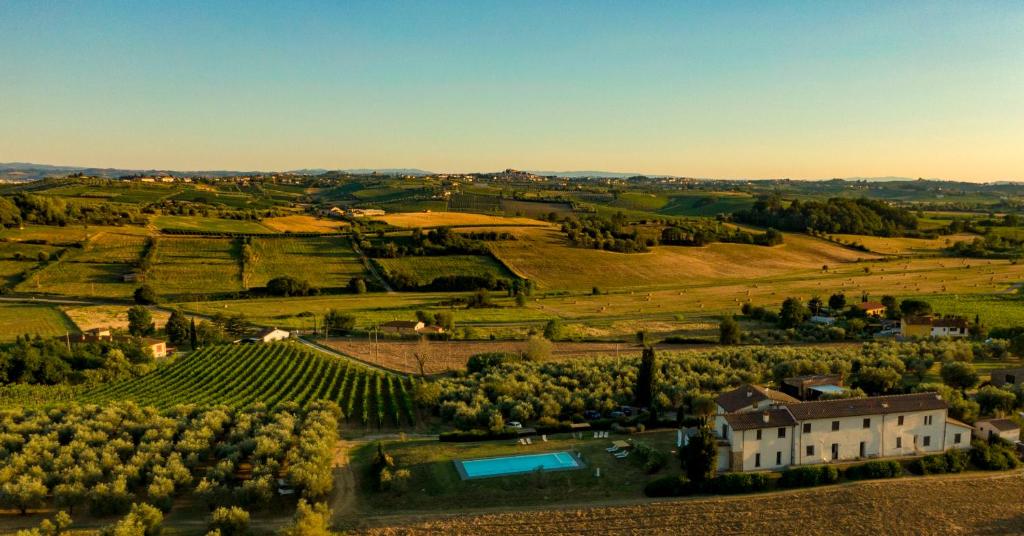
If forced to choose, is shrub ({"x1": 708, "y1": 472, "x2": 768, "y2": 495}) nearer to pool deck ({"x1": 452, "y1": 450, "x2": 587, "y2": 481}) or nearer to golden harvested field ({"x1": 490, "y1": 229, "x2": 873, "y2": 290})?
pool deck ({"x1": 452, "y1": 450, "x2": 587, "y2": 481})

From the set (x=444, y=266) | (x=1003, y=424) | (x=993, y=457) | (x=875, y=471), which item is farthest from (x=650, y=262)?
(x=875, y=471)

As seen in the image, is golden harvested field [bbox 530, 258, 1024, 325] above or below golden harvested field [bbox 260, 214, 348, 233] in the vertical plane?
Answer: below

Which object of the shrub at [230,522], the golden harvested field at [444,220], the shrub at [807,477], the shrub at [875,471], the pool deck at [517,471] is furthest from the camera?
the golden harvested field at [444,220]

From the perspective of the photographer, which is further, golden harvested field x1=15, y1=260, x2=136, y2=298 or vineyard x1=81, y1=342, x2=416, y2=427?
golden harvested field x1=15, y1=260, x2=136, y2=298

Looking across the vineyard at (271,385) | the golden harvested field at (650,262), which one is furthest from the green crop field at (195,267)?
the golden harvested field at (650,262)

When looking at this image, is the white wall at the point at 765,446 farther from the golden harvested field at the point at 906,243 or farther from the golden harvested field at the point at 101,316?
the golden harvested field at the point at 906,243

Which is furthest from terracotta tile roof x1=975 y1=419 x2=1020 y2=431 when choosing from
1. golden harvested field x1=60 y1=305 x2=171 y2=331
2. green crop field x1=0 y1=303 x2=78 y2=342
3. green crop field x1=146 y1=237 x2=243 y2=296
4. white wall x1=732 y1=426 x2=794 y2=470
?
green crop field x1=146 y1=237 x2=243 y2=296
